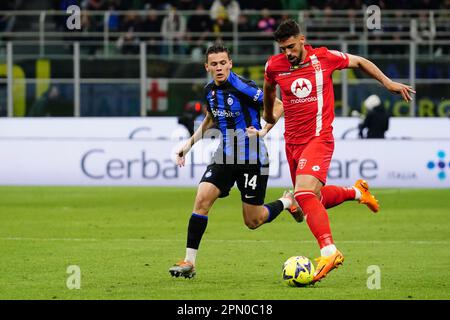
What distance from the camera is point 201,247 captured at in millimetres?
12773

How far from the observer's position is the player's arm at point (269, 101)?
10.1m

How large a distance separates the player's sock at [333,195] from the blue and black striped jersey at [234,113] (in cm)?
78

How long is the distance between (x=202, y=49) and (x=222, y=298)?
1825 centimetres

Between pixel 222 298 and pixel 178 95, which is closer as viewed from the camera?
pixel 222 298

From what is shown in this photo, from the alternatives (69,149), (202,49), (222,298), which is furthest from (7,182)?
(222,298)

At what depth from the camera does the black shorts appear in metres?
10.4

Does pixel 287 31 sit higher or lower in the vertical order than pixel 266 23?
lower

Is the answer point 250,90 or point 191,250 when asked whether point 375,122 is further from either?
point 191,250

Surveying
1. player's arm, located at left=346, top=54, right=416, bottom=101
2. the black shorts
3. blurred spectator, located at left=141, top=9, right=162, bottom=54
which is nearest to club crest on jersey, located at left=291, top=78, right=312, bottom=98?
player's arm, located at left=346, top=54, right=416, bottom=101

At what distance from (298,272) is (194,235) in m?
1.29

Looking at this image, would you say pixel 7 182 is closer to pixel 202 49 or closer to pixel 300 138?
pixel 202 49

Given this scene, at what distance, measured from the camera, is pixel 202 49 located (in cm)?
2645

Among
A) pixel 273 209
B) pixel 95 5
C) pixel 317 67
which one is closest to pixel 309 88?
pixel 317 67
